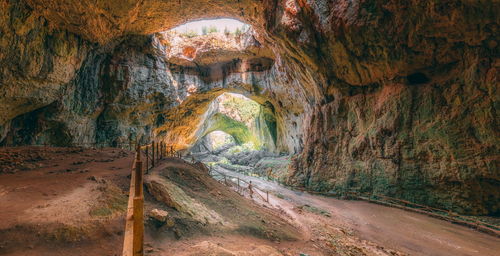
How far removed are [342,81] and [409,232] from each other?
902 centimetres

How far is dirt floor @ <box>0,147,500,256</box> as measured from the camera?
2.99 m

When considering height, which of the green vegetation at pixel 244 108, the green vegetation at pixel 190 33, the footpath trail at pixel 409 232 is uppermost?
the green vegetation at pixel 190 33

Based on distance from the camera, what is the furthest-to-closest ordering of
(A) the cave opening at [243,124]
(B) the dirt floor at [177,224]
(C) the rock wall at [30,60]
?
1. (A) the cave opening at [243,124]
2. (C) the rock wall at [30,60]
3. (B) the dirt floor at [177,224]

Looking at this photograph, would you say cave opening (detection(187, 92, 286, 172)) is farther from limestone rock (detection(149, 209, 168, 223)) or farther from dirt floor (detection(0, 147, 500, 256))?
limestone rock (detection(149, 209, 168, 223))

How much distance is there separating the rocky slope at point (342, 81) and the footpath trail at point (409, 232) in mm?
1392

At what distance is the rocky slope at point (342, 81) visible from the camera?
27.0 feet

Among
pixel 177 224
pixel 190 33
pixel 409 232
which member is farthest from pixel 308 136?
pixel 190 33

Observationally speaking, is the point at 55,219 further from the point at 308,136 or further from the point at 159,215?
the point at 308,136

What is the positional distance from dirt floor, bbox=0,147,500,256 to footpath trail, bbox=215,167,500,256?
0.03m

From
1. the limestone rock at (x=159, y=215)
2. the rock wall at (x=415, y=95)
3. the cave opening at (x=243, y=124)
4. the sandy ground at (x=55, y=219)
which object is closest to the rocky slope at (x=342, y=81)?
the rock wall at (x=415, y=95)

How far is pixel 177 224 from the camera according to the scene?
4090mm

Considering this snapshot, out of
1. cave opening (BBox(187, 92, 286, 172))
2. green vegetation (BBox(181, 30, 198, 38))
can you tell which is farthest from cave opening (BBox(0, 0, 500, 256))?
cave opening (BBox(187, 92, 286, 172))

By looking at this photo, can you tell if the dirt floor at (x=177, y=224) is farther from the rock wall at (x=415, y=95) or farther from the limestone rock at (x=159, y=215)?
the rock wall at (x=415, y=95)

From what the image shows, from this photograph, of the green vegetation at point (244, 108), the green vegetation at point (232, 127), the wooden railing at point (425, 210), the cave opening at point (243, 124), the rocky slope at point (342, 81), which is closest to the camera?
the wooden railing at point (425, 210)
